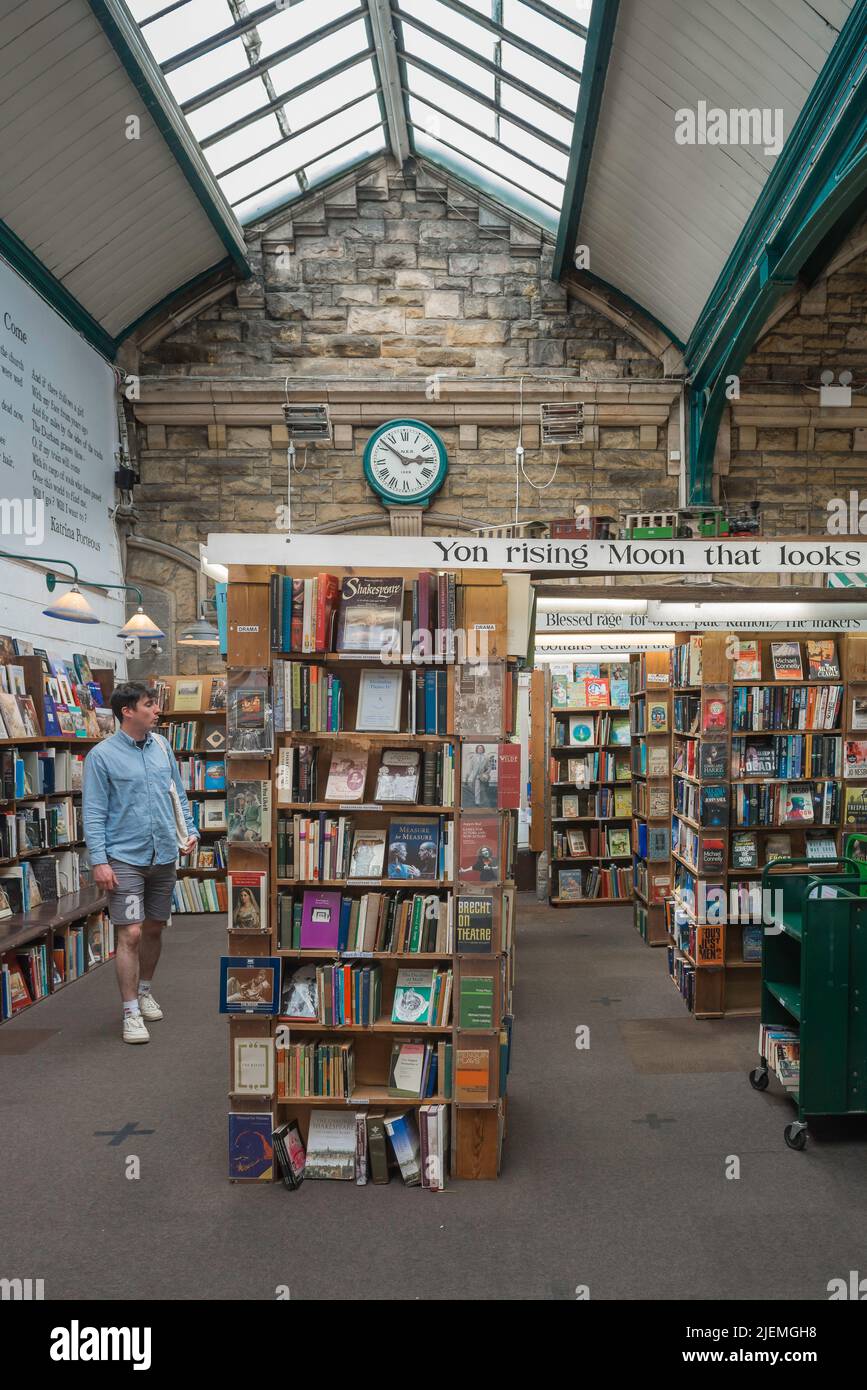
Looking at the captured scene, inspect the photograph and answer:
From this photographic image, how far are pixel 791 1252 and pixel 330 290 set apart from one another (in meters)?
9.22

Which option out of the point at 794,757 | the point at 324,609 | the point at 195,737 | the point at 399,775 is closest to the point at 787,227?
the point at 794,757

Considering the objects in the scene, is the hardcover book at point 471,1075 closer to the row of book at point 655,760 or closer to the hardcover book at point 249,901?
the hardcover book at point 249,901

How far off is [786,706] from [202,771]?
5.08 metres

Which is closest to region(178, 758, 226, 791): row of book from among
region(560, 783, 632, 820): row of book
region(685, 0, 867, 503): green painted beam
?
region(560, 783, 632, 820): row of book

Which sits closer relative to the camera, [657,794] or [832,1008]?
[832,1008]

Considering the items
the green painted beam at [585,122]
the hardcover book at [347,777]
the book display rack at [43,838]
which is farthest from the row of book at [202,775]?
the green painted beam at [585,122]

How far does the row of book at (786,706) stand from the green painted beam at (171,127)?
5.66 m

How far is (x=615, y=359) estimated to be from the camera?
380 inches

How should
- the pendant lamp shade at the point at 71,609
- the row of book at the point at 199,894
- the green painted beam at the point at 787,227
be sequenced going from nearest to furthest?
the green painted beam at the point at 787,227 → the pendant lamp shade at the point at 71,609 → the row of book at the point at 199,894

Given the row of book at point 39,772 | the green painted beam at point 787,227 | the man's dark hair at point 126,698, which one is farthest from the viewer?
the row of book at point 39,772

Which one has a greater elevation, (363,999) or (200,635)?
(200,635)

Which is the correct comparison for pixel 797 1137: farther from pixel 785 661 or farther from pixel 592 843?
pixel 592 843

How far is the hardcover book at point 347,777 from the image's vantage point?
11.3ft

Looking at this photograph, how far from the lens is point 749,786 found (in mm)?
5328
